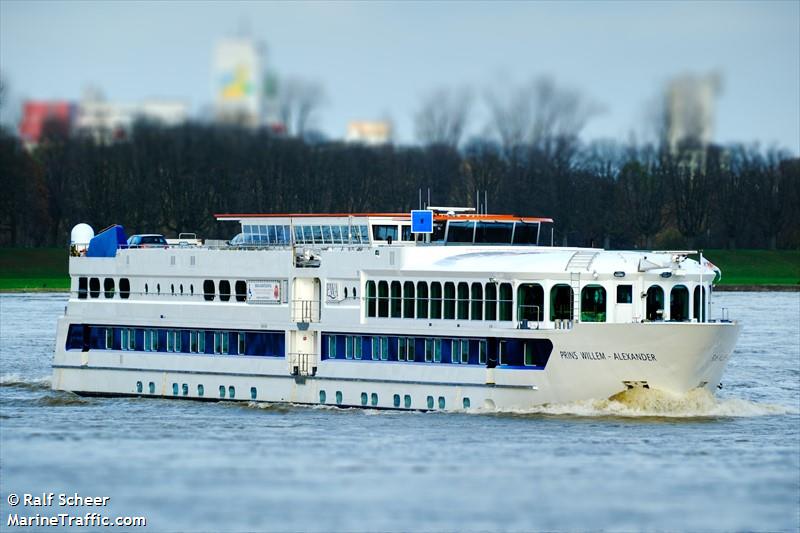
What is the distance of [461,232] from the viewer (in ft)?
200

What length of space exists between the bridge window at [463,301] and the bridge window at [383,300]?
2820 millimetres

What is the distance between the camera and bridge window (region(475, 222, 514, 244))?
6097cm

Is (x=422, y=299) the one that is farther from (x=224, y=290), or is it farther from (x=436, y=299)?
(x=224, y=290)

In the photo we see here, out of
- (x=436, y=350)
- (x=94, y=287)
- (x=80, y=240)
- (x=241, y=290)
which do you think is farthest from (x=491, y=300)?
(x=80, y=240)

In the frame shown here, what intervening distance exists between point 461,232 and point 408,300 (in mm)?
3854

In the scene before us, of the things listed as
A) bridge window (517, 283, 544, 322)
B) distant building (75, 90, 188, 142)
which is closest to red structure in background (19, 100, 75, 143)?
distant building (75, 90, 188, 142)

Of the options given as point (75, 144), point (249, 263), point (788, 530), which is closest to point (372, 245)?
point (249, 263)

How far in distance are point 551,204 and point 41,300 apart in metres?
40.6

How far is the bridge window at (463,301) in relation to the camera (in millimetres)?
57000

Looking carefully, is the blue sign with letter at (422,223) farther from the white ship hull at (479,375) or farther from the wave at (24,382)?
the wave at (24,382)

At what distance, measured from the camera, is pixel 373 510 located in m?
40.3

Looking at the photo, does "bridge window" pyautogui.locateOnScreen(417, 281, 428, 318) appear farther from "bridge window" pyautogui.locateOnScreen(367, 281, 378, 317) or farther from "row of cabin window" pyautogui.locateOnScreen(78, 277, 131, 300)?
"row of cabin window" pyautogui.locateOnScreen(78, 277, 131, 300)

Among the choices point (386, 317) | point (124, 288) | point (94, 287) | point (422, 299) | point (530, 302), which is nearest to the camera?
point (530, 302)

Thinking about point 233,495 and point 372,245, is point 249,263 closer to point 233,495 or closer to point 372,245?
point 372,245
